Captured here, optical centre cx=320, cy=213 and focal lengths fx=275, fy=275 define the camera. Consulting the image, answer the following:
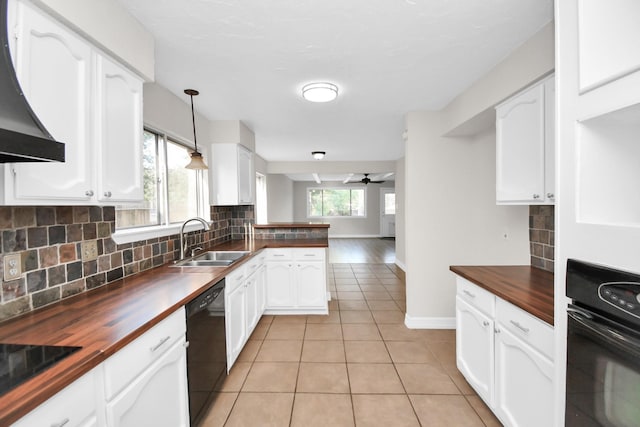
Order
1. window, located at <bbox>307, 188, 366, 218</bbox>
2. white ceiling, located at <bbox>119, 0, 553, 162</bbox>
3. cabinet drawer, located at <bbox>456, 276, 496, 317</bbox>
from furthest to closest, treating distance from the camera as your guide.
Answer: window, located at <bbox>307, 188, 366, 218</bbox> < cabinet drawer, located at <bbox>456, 276, 496, 317</bbox> < white ceiling, located at <bbox>119, 0, 553, 162</bbox>

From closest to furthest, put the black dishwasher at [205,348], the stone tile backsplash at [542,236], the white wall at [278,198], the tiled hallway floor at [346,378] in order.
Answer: the black dishwasher at [205,348] < the tiled hallway floor at [346,378] < the stone tile backsplash at [542,236] < the white wall at [278,198]

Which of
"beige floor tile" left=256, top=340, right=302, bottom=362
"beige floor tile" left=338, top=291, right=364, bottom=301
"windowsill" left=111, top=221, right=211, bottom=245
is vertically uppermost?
"windowsill" left=111, top=221, right=211, bottom=245

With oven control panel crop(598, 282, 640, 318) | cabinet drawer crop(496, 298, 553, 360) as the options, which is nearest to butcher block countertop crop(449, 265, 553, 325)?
cabinet drawer crop(496, 298, 553, 360)

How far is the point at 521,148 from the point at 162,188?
2.80m

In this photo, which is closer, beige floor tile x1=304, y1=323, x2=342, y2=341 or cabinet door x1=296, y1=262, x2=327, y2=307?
beige floor tile x1=304, y1=323, x2=342, y2=341

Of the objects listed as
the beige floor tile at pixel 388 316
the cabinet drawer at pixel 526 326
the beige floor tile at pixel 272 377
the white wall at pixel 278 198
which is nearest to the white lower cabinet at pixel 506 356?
the cabinet drawer at pixel 526 326

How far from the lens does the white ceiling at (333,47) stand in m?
1.40

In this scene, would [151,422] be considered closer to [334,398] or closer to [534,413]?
[334,398]

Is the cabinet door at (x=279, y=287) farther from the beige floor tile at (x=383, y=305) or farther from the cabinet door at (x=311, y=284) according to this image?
the beige floor tile at (x=383, y=305)

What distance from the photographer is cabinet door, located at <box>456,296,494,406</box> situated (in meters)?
1.63

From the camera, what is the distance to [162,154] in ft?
8.01

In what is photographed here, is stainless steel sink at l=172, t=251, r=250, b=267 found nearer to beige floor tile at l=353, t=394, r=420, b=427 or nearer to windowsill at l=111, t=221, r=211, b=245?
windowsill at l=111, t=221, r=211, b=245

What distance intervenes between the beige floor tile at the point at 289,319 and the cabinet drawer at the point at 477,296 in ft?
5.99

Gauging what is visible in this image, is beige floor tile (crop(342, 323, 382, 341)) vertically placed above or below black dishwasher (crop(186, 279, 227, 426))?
below
